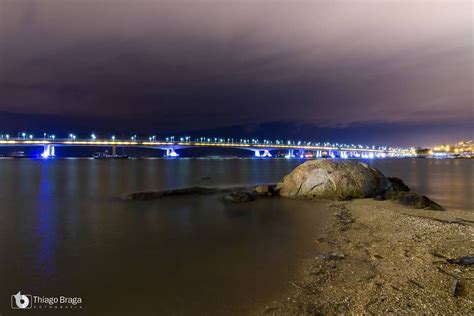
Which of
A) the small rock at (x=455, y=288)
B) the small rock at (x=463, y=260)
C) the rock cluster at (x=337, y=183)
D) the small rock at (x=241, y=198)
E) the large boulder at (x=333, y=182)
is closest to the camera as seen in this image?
the small rock at (x=455, y=288)

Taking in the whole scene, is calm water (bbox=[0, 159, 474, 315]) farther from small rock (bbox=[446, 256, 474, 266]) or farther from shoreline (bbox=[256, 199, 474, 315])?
small rock (bbox=[446, 256, 474, 266])

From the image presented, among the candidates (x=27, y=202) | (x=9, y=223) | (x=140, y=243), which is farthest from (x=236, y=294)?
(x=27, y=202)

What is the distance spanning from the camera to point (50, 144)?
125 m

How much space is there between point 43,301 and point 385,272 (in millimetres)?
8080

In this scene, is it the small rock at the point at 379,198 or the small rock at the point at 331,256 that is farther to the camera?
the small rock at the point at 379,198

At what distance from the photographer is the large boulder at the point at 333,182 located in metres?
21.6

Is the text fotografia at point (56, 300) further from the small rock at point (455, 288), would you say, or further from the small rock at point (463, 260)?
the small rock at point (463, 260)

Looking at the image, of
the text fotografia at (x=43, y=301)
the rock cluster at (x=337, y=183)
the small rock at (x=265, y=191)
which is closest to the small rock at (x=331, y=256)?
the text fotografia at (x=43, y=301)

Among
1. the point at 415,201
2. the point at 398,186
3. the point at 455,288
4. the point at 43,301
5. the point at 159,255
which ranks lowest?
the point at 43,301

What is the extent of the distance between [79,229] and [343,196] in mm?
15635

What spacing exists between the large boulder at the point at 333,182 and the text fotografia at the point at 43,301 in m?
16.7

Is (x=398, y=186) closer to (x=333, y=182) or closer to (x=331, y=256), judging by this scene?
(x=333, y=182)

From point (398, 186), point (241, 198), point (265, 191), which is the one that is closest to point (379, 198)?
point (398, 186)

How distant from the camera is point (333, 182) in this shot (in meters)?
21.8
